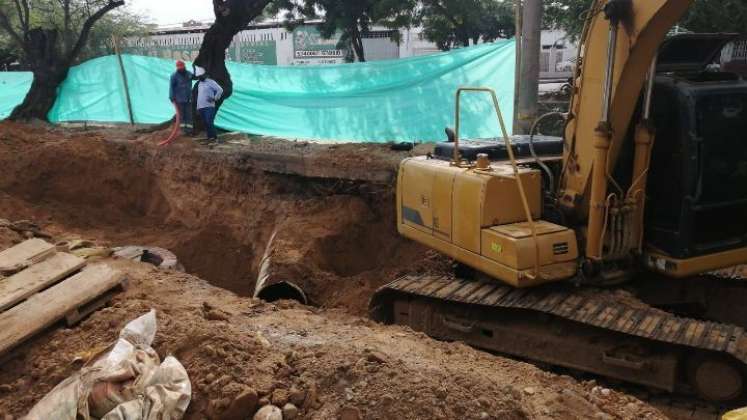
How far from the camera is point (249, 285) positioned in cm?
888

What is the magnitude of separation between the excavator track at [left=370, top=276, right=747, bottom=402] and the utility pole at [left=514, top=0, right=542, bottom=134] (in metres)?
3.02

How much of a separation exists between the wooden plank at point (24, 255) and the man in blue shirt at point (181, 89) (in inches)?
250

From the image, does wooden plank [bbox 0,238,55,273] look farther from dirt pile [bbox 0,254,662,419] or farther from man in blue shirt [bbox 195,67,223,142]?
man in blue shirt [bbox 195,67,223,142]

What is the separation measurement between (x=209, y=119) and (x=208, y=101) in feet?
1.06

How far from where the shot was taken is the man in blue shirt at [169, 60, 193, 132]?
40.7 feet

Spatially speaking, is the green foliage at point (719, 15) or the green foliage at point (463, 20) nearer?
the green foliage at point (719, 15)

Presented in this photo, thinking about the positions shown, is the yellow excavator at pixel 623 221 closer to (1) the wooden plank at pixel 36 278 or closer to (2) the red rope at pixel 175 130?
(1) the wooden plank at pixel 36 278

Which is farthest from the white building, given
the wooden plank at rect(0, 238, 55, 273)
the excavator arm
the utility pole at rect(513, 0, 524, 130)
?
the excavator arm

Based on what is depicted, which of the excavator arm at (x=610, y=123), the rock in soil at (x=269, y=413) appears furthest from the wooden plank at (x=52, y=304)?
the excavator arm at (x=610, y=123)

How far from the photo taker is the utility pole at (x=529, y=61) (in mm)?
7508

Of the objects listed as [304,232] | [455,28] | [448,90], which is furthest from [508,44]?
[455,28]

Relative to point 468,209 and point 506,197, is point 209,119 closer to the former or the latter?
point 468,209

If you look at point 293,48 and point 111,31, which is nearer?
point 111,31

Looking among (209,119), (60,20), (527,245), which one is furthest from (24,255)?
(60,20)
